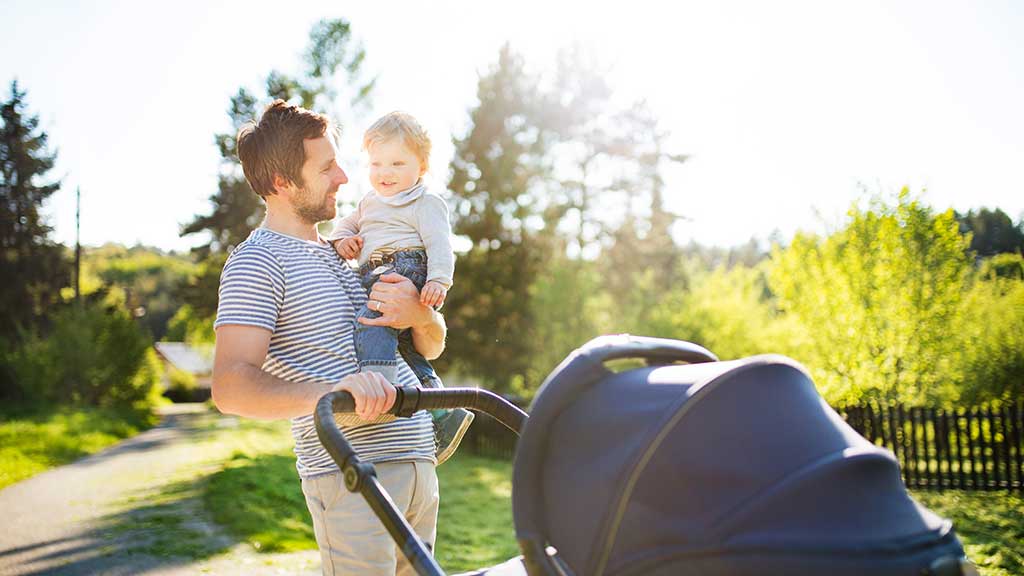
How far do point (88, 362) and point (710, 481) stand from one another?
1324 inches

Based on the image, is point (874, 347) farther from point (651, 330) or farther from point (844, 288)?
point (651, 330)

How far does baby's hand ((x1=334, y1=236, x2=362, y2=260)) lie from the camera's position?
3.00m

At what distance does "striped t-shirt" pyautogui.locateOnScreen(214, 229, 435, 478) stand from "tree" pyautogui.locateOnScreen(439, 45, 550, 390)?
25354 millimetres

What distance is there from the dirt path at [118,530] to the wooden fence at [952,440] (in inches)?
428

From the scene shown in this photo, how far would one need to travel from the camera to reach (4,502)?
1184 centimetres

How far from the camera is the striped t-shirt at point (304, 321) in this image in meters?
2.37

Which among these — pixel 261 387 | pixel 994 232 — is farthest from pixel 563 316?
pixel 261 387

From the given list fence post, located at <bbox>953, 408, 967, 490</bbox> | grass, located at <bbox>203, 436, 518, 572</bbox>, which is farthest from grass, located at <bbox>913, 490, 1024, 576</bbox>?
grass, located at <bbox>203, 436, 518, 572</bbox>

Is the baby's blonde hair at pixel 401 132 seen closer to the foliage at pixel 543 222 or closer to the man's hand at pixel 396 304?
the man's hand at pixel 396 304

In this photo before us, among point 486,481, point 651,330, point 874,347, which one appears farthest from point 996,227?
point 486,481

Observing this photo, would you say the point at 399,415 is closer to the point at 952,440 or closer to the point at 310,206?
the point at 310,206

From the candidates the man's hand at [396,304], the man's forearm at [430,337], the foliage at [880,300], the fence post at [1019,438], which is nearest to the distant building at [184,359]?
the foliage at [880,300]

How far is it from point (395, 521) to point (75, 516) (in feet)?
35.0

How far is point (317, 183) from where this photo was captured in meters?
2.64
